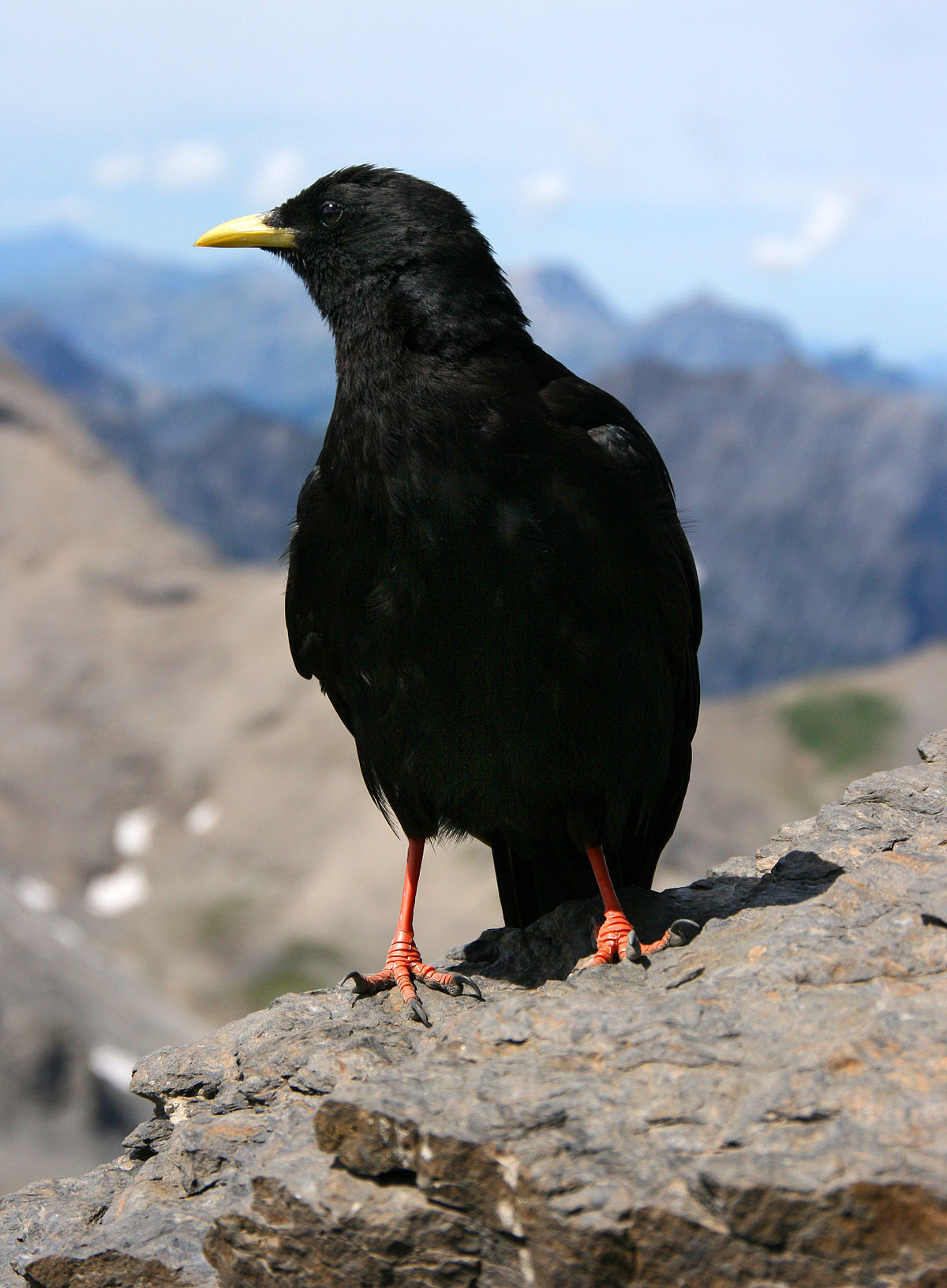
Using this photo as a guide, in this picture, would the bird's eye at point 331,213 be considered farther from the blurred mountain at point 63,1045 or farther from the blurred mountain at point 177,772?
the blurred mountain at point 177,772

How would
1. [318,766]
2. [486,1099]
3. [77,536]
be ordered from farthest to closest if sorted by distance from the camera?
[77,536] < [318,766] < [486,1099]

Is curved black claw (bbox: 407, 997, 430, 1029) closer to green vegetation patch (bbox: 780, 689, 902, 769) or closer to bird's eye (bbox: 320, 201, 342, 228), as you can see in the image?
bird's eye (bbox: 320, 201, 342, 228)

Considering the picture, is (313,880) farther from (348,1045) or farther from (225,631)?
(348,1045)

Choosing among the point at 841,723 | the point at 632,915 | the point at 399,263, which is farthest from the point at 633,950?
the point at 841,723

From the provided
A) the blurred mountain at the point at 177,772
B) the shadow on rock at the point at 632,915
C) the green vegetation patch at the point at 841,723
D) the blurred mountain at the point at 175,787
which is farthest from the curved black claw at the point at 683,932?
the green vegetation patch at the point at 841,723

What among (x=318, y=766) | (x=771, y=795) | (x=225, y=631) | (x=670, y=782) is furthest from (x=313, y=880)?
(x=670, y=782)

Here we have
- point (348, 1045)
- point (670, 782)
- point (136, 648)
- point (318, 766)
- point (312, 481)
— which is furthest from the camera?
point (136, 648)

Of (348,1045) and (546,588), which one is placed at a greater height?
(546,588)

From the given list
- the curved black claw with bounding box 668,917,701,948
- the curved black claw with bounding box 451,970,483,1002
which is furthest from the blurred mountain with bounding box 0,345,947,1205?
the curved black claw with bounding box 668,917,701,948

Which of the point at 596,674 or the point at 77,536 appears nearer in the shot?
the point at 596,674
